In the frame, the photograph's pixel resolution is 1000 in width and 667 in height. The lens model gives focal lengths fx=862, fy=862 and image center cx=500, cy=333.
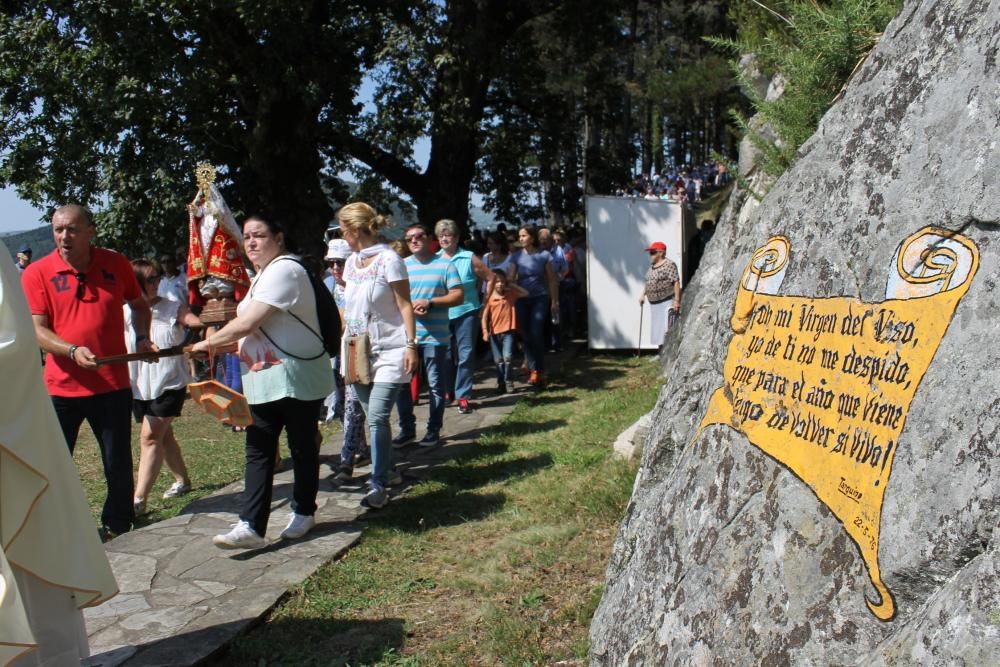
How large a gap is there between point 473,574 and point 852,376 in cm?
240

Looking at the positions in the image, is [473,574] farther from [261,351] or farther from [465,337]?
[465,337]

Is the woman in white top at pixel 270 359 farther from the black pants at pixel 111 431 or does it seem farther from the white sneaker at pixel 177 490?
the white sneaker at pixel 177 490

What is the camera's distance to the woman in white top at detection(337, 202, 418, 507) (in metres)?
5.20

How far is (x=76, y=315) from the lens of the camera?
4676 mm

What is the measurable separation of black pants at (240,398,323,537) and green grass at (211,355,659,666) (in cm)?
49

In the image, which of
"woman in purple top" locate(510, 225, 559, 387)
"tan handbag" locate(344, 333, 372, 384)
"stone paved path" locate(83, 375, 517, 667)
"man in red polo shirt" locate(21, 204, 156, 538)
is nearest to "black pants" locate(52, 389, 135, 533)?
"man in red polo shirt" locate(21, 204, 156, 538)

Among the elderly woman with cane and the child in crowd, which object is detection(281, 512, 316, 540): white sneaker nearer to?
the child in crowd

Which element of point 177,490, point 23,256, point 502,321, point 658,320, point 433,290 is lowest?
point 177,490

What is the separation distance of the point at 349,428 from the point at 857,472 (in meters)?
4.31

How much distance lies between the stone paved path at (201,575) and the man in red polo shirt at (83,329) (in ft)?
1.80

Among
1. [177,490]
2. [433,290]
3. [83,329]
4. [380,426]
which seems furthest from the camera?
[433,290]

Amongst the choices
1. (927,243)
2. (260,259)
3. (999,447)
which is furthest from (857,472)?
(260,259)

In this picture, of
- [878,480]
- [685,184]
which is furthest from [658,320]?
[685,184]

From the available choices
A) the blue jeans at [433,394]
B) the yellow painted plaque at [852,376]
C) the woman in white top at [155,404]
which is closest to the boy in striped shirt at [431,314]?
the blue jeans at [433,394]
